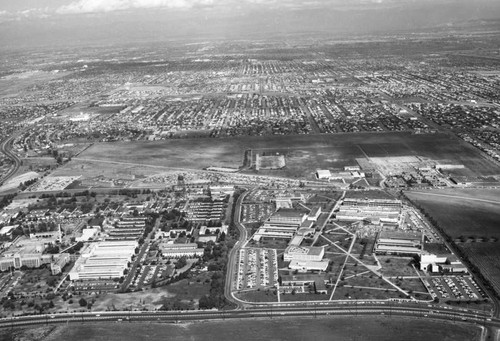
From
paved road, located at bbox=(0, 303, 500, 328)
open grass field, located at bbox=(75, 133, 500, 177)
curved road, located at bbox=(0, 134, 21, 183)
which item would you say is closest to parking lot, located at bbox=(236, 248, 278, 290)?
paved road, located at bbox=(0, 303, 500, 328)

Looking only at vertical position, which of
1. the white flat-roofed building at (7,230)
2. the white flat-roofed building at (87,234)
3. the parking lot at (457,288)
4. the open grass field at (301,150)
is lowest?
the open grass field at (301,150)

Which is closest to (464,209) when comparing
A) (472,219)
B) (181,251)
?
(472,219)

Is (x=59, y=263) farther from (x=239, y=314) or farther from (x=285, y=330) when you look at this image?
(x=285, y=330)

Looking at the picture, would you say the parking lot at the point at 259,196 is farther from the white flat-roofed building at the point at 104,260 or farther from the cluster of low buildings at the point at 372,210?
the white flat-roofed building at the point at 104,260

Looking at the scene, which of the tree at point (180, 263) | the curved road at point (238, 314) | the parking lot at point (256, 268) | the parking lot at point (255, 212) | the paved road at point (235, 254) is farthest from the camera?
the parking lot at point (255, 212)

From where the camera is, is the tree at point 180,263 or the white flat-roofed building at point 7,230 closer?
the tree at point 180,263

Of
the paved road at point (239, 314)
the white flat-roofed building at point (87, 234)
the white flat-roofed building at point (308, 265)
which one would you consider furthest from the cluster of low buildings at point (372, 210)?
the white flat-roofed building at point (87, 234)
